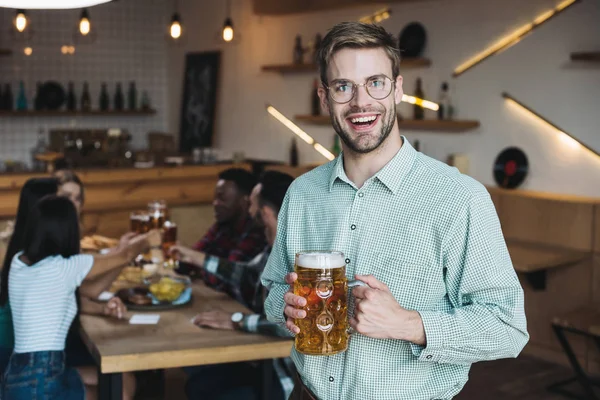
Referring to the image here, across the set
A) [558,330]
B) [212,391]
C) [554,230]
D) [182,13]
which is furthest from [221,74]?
[212,391]

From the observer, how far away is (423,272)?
1602 millimetres

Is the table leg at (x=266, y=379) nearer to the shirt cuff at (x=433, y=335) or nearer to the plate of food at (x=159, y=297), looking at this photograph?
the plate of food at (x=159, y=297)

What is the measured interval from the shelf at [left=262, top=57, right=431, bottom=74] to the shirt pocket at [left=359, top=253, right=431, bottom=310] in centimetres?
444

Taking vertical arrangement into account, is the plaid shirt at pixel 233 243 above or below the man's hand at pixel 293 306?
below

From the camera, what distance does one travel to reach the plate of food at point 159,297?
3195 millimetres

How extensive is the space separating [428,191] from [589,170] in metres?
3.64

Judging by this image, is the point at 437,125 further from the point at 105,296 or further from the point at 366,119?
the point at 366,119

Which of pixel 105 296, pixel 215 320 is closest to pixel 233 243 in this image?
pixel 105 296

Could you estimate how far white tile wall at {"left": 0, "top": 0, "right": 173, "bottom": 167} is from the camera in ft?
27.9

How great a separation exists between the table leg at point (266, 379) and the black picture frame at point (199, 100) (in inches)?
234

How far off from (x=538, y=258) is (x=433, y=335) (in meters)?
3.44

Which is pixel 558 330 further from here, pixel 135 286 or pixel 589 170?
pixel 135 286

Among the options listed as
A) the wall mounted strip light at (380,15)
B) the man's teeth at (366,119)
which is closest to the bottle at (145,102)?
the wall mounted strip light at (380,15)

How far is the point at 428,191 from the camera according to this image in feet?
5.34
